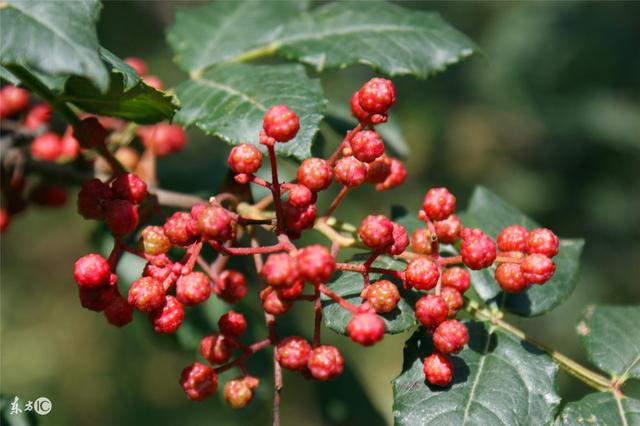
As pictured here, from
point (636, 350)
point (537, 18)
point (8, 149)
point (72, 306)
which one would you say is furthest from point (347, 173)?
point (72, 306)

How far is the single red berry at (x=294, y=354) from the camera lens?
1436 mm

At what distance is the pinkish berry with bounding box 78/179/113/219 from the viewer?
1.59 m

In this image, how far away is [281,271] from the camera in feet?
4.25

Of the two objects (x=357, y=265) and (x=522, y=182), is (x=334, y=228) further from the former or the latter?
(x=522, y=182)

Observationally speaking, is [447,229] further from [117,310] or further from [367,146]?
[117,310]

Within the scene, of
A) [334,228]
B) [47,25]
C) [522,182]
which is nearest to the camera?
[47,25]

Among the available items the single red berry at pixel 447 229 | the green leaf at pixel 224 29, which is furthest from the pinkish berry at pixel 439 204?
the green leaf at pixel 224 29

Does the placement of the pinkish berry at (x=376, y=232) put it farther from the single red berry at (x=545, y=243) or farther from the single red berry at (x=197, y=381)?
the single red berry at (x=197, y=381)

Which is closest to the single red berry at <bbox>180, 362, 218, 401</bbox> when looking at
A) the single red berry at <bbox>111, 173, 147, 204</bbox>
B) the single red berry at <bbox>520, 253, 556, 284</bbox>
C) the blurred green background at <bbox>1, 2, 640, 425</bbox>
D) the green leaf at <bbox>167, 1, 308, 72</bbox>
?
the single red berry at <bbox>111, 173, 147, 204</bbox>

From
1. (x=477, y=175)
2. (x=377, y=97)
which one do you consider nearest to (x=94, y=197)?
(x=377, y=97)

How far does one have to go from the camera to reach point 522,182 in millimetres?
4910

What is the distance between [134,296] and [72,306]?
483 cm

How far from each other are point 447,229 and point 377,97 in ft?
1.08

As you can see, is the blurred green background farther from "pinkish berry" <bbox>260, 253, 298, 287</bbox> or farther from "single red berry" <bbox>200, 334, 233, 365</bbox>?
"pinkish berry" <bbox>260, 253, 298, 287</bbox>
